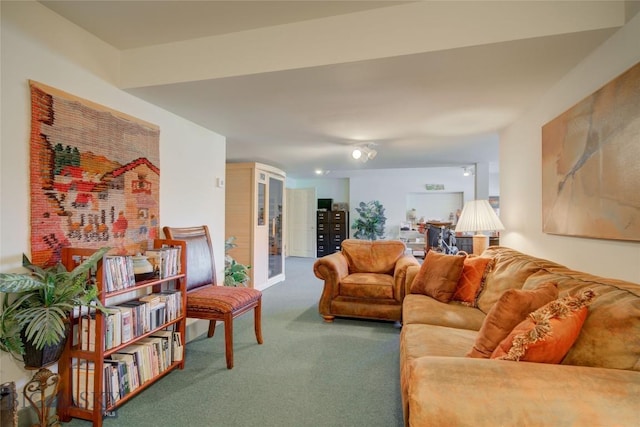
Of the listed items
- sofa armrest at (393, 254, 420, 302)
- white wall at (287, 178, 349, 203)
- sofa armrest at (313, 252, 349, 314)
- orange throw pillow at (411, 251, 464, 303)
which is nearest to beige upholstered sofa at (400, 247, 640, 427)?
orange throw pillow at (411, 251, 464, 303)

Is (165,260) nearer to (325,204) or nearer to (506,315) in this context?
(506,315)

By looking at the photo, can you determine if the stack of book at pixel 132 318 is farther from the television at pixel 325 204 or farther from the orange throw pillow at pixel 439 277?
the television at pixel 325 204

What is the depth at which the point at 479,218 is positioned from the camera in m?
3.06

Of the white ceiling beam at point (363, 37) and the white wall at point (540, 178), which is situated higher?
the white ceiling beam at point (363, 37)

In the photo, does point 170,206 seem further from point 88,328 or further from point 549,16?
point 549,16

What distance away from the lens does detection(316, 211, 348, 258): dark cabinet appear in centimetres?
862

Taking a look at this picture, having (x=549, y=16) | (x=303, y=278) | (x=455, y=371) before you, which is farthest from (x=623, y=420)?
A: (x=303, y=278)

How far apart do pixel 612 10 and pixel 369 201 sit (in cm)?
728

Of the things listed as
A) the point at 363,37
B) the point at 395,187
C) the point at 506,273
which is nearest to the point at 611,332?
the point at 506,273

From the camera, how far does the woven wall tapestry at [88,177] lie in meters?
1.72

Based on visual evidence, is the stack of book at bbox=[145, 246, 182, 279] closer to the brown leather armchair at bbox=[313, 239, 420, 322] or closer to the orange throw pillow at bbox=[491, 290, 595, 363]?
the brown leather armchair at bbox=[313, 239, 420, 322]

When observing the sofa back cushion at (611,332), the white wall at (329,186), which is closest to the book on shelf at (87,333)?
the sofa back cushion at (611,332)

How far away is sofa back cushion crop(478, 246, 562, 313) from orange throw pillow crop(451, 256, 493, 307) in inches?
2.3

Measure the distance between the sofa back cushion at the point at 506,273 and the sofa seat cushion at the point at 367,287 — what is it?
3.43 ft
